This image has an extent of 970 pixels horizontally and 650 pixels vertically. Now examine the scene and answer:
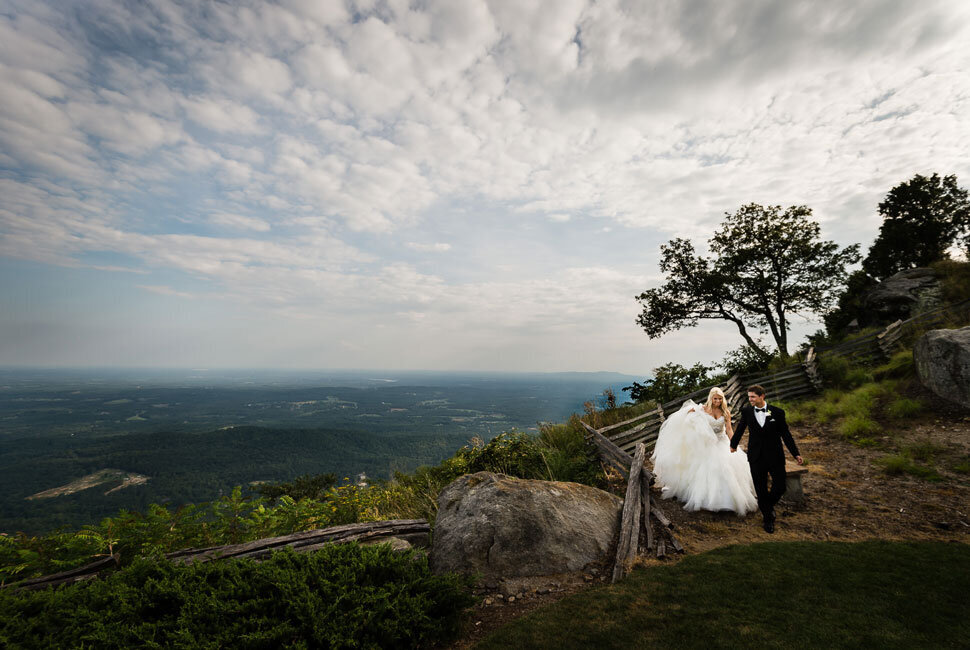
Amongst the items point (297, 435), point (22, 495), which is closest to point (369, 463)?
point (297, 435)

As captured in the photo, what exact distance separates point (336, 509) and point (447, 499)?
2318mm

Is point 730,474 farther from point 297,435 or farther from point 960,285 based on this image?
point 297,435

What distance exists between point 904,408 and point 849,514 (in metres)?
7.07

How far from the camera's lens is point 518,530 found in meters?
4.84

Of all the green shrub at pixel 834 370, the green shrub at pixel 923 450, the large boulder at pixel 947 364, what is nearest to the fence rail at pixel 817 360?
the green shrub at pixel 834 370

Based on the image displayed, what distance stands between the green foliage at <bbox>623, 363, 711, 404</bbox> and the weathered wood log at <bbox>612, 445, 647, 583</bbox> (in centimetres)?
885

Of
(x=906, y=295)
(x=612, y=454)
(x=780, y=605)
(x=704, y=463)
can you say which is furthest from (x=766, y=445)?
(x=906, y=295)

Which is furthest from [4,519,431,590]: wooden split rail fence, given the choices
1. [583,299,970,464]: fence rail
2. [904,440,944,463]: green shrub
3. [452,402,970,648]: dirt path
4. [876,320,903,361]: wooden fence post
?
[876,320,903,361]: wooden fence post

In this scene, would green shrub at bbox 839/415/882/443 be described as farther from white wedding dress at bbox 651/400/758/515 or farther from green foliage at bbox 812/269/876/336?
green foliage at bbox 812/269/876/336

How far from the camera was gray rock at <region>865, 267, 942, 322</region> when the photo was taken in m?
16.5

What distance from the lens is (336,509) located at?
21.1 ft

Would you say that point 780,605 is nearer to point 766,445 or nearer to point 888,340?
point 766,445

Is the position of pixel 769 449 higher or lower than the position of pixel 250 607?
higher

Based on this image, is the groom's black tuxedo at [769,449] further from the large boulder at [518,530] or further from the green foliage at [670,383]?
the green foliage at [670,383]
